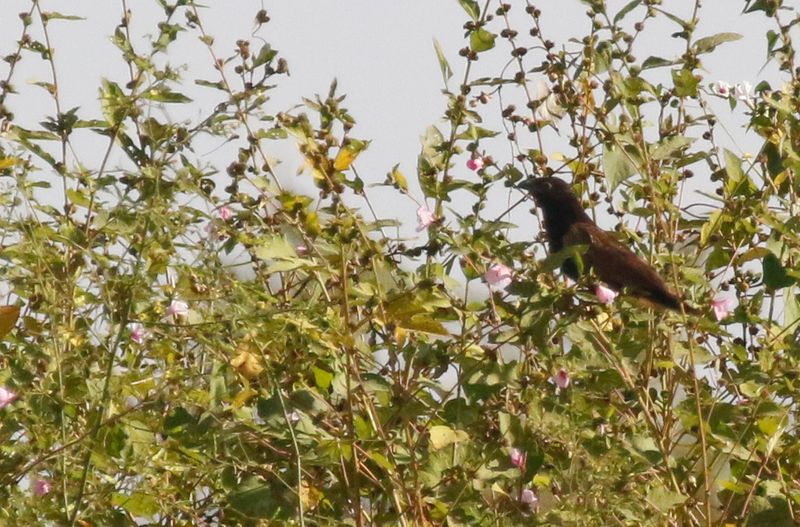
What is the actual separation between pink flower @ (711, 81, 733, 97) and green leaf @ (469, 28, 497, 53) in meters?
0.66

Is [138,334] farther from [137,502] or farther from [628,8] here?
[628,8]

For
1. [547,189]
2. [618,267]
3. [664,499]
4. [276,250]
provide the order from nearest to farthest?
Answer: [276,250]
[664,499]
[618,267]
[547,189]

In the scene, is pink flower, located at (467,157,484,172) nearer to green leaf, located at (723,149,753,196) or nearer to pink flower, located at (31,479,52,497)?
green leaf, located at (723,149,753,196)

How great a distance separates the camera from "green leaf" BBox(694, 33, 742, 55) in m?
3.19

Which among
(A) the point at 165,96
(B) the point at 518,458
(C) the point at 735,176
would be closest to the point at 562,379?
(B) the point at 518,458

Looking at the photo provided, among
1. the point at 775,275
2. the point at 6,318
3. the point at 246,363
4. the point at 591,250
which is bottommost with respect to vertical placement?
the point at 246,363

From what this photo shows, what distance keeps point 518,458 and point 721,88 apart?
115cm

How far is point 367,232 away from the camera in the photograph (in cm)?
299

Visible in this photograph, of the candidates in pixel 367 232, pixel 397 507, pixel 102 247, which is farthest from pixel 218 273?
pixel 102 247

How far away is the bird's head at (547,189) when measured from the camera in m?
3.56

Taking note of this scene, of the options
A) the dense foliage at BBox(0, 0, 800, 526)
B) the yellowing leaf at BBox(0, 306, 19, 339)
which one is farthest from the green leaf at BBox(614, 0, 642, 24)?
the yellowing leaf at BBox(0, 306, 19, 339)

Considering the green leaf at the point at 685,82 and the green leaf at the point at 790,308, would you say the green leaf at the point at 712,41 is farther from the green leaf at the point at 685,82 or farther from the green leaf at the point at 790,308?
the green leaf at the point at 790,308

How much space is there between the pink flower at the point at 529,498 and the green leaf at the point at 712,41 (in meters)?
1.00

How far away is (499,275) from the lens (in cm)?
295
